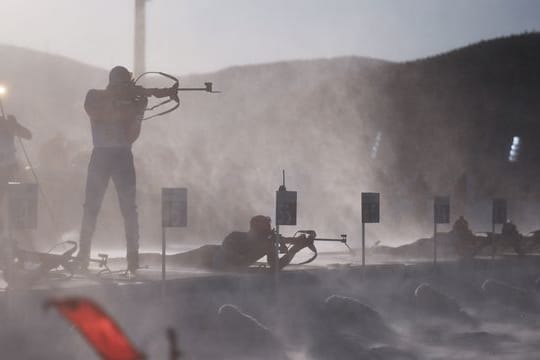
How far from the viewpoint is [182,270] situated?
1833 cm

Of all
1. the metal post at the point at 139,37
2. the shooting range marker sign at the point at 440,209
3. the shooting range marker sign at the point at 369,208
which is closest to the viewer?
the shooting range marker sign at the point at 369,208

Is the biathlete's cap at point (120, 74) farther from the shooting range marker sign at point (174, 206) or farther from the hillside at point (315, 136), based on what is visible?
the hillside at point (315, 136)

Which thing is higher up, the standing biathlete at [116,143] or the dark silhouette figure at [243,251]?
the standing biathlete at [116,143]

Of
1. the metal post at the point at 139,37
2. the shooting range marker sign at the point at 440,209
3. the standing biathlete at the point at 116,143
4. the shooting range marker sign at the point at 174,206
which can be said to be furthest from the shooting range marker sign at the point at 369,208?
the metal post at the point at 139,37

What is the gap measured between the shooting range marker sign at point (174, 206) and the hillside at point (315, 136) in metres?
17.3

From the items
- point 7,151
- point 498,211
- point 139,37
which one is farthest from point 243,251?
point 139,37

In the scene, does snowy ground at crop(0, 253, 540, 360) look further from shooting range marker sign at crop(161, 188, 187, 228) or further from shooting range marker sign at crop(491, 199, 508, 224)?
shooting range marker sign at crop(491, 199, 508, 224)

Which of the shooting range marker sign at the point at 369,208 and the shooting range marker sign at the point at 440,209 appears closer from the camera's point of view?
the shooting range marker sign at the point at 369,208

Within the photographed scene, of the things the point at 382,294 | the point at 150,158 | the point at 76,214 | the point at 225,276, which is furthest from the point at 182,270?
the point at 150,158

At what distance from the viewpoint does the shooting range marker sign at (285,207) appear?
16.4 m

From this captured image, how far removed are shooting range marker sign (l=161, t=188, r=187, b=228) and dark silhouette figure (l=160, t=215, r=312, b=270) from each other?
4261 millimetres

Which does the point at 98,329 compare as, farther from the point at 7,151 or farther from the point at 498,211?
the point at 498,211

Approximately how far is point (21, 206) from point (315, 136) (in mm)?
69704

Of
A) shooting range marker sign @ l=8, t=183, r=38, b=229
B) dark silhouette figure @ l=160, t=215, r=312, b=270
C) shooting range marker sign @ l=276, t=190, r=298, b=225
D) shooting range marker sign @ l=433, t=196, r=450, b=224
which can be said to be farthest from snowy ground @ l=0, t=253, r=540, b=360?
shooting range marker sign @ l=433, t=196, r=450, b=224
